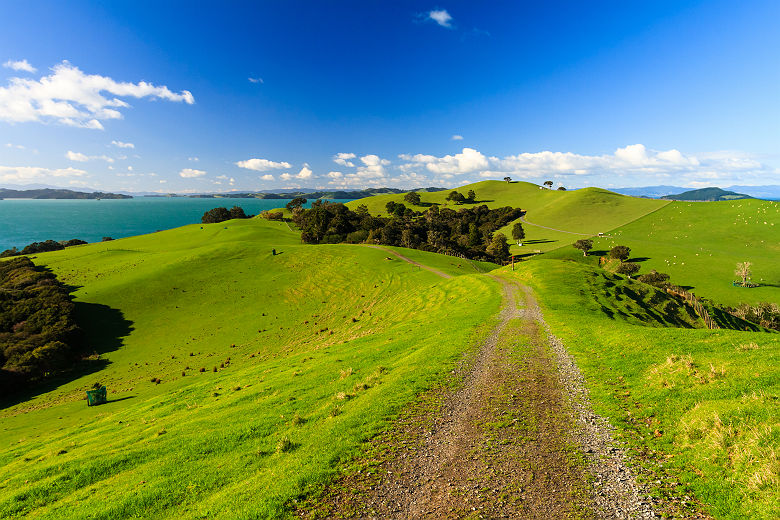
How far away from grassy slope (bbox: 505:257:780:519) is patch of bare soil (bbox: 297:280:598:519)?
283 cm

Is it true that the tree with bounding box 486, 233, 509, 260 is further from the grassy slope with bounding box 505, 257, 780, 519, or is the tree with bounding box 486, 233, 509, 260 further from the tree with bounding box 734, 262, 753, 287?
the grassy slope with bounding box 505, 257, 780, 519

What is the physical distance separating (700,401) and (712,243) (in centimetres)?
14856

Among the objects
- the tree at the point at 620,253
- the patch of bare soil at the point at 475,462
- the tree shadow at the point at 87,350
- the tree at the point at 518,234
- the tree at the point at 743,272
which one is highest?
the tree at the point at 518,234

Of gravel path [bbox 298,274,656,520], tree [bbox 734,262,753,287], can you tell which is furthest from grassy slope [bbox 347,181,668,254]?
gravel path [bbox 298,274,656,520]

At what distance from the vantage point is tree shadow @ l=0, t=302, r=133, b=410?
113 ft

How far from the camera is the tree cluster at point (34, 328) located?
1494 inches

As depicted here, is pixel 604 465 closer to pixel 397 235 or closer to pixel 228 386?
pixel 228 386

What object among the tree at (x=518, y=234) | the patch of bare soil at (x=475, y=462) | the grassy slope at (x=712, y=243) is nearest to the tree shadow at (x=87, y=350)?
the patch of bare soil at (x=475, y=462)

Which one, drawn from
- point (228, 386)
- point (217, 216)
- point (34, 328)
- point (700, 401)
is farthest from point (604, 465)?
point (217, 216)

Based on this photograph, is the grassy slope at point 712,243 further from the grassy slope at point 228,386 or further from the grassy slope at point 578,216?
the grassy slope at point 228,386

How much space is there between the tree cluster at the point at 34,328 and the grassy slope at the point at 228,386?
3.83m

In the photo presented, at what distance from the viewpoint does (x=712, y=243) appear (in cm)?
11469

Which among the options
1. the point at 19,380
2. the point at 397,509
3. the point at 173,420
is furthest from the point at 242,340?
the point at 397,509

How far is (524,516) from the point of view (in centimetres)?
864
